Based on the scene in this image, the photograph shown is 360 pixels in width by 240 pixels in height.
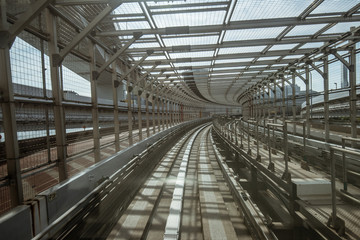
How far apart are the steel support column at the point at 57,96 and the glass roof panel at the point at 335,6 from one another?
506cm

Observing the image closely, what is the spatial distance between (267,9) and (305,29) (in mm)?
1706

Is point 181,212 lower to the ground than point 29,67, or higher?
lower

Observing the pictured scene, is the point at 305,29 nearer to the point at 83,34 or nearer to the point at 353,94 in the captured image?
the point at 353,94

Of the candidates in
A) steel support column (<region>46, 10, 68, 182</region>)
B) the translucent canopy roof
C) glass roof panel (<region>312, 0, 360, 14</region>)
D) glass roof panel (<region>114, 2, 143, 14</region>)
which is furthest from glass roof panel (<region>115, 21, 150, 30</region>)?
glass roof panel (<region>312, 0, 360, 14</region>)

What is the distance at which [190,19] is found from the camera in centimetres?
457

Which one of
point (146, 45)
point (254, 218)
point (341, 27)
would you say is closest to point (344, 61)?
point (341, 27)

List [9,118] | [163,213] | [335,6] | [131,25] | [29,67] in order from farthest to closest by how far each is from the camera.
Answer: [131,25], [335,6], [163,213], [29,67], [9,118]

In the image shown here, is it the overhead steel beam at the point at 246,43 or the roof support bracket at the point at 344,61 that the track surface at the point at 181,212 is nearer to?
the overhead steel beam at the point at 246,43

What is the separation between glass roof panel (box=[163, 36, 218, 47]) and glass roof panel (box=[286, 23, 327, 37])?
6.63 ft

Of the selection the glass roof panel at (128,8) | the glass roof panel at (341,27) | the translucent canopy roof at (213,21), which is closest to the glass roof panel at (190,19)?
the translucent canopy roof at (213,21)

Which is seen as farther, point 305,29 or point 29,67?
point 305,29

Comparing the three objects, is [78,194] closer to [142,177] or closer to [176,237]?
[176,237]

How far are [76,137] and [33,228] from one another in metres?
2.42

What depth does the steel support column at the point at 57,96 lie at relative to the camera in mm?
3146
